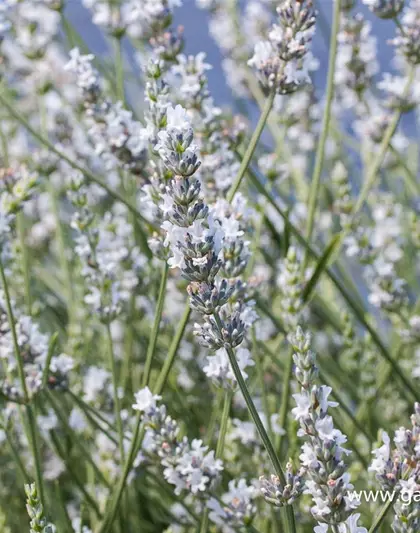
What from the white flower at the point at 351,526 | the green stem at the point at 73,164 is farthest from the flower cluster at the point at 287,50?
the white flower at the point at 351,526

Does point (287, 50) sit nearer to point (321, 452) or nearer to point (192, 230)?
point (192, 230)

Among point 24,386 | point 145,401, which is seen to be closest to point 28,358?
point 24,386

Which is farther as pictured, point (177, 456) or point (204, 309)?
point (177, 456)

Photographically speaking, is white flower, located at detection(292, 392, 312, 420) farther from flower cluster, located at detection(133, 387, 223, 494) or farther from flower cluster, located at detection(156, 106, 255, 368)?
flower cluster, located at detection(133, 387, 223, 494)

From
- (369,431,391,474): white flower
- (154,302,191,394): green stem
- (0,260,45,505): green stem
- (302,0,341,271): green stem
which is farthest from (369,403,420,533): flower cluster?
(302,0,341,271): green stem

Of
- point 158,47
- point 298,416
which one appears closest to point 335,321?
point 158,47

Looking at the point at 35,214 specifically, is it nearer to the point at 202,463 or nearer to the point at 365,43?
the point at 365,43

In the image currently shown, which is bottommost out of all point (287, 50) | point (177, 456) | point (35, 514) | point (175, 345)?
point (35, 514)

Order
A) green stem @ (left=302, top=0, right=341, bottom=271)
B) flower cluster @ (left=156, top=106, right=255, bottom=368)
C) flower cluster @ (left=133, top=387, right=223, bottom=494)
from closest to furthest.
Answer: flower cluster @ (left=156, top=106, right=255, bottom=368) → flower cluster @ (left=133, top=387, right=223, bottom=494) → green stem @ (left=302, top=0, right=341, bottom=271)

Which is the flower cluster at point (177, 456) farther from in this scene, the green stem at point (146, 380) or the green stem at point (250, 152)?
the green stem at point (250, 152)
